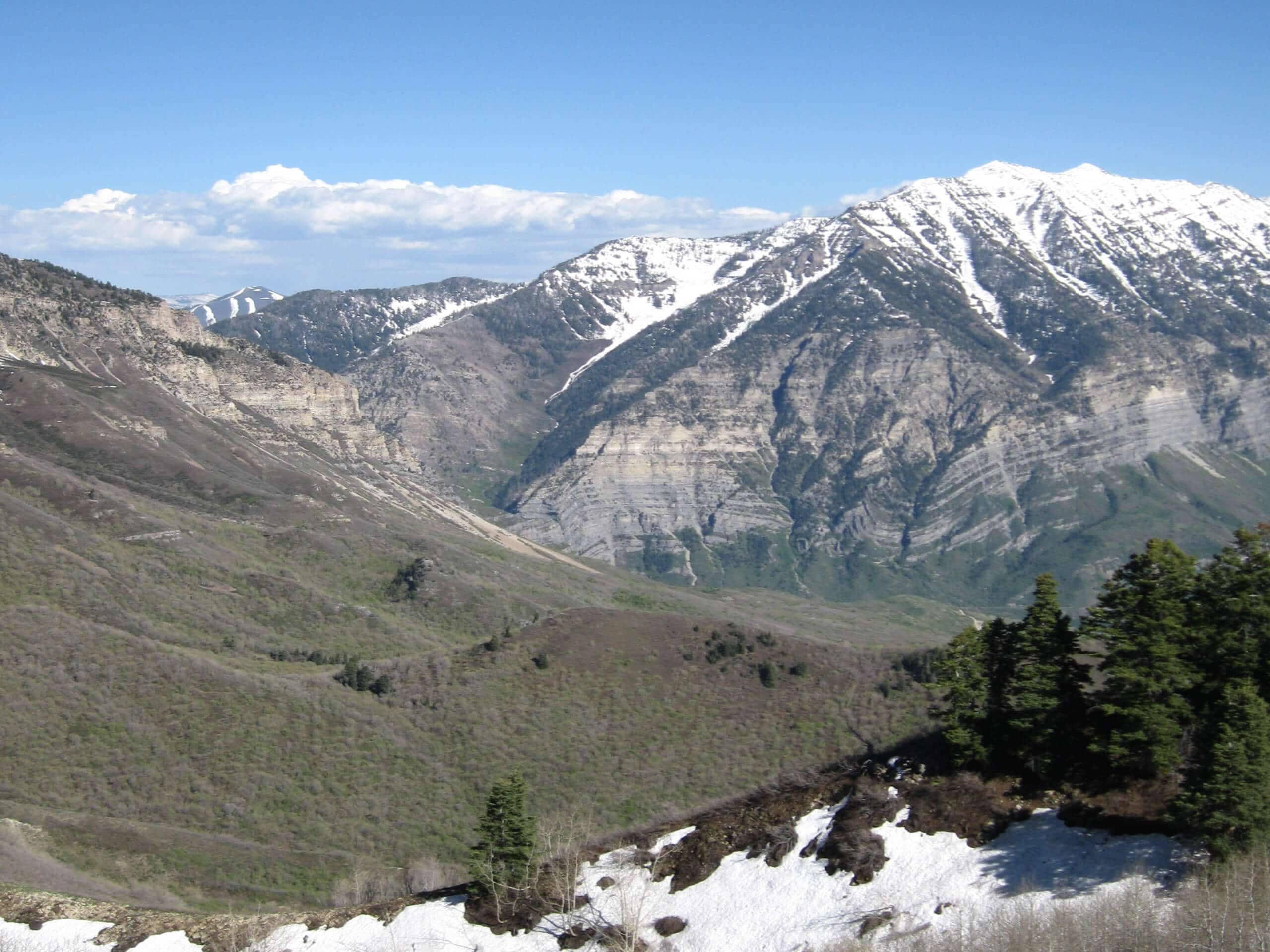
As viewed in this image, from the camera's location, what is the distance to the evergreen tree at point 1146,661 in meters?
49.8

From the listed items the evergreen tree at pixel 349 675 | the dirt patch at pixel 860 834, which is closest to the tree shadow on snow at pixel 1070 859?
the dirt patch at pixel 860 834

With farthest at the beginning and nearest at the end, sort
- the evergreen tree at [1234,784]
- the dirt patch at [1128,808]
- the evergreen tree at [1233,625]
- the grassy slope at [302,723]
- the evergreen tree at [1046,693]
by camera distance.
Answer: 1. the grassy slope at [302,723]
2. the evergreen tree at [1046,693]
3. the evergreen tree at [1233,625]
4. the dirt patch at [1128,808]
5. the evergreen tree at [1234,784]

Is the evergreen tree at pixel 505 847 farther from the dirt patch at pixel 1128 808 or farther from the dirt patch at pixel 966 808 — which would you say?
the dirt patch at pixel 1128 808

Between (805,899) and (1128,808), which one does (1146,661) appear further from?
(805,899)

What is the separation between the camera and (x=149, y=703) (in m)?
89.6

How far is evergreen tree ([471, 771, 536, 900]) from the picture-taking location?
51.2 metres

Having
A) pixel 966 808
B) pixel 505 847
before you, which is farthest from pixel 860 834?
pixel 505 847

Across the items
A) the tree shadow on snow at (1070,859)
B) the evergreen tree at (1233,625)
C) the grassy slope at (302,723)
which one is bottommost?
the grassy slope at (302,723)

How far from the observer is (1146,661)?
5184 centimetres

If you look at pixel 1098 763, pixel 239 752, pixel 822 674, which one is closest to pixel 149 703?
pixel 239 752

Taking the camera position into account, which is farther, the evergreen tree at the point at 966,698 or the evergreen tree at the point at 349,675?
the evergreen tree at the point at 349,675

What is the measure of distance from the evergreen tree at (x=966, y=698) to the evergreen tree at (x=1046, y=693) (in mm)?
1347

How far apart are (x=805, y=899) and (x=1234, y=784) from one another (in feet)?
53.7

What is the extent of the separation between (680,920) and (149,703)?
183 feet
